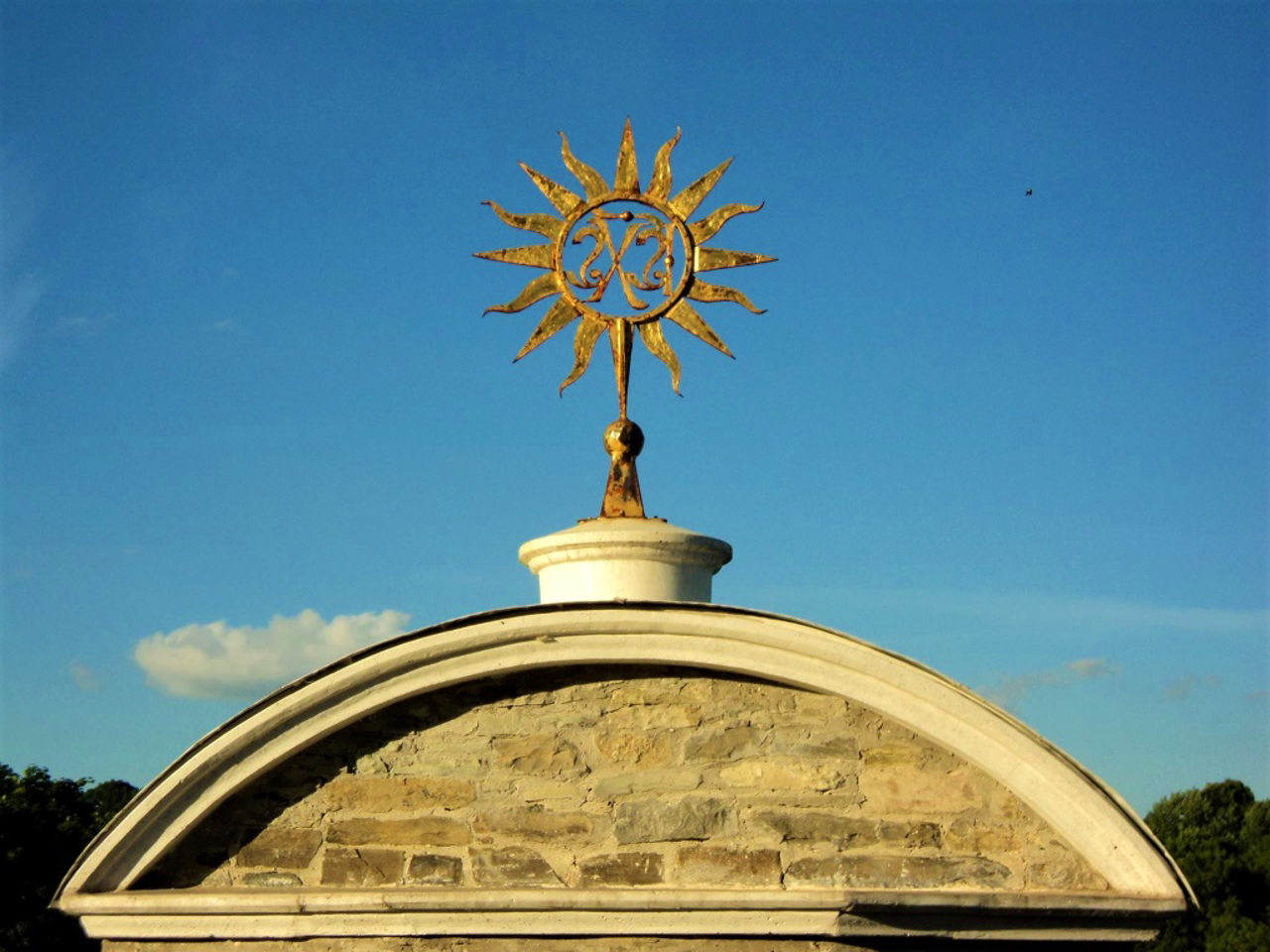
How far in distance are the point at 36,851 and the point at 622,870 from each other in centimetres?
1903

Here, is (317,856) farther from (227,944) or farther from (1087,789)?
(1087,789)

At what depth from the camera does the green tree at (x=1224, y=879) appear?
1083 inches

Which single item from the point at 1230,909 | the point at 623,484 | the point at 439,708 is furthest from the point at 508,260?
the point at 1230,909

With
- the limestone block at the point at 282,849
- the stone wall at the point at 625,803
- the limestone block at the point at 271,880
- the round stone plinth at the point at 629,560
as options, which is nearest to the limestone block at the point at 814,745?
the stone wall at the point at 625,803

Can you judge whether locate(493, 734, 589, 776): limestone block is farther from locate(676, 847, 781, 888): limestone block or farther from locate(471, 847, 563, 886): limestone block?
locate(676, 847, 781, 888): limestone block

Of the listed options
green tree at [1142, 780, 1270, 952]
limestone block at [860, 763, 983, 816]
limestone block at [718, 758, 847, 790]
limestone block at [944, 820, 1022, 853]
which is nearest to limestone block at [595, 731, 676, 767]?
limestone block at [718, 758, 847, 790]

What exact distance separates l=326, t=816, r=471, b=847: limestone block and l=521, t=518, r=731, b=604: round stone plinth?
140 centimetres

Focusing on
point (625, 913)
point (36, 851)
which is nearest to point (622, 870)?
point (625, 913)

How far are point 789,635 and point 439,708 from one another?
1.60m

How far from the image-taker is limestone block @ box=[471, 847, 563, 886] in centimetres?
657

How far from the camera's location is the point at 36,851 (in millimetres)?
22906

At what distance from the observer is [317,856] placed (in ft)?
22.1

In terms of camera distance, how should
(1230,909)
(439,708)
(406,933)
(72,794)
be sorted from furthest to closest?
1. (1230,909)
2. (72,794)
3. (439,708)
4. (406,933)

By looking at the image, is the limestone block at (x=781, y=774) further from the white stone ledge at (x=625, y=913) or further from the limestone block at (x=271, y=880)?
the limestone block at (x=271, y=880)
